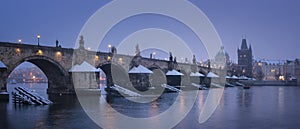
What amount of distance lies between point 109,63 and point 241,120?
128 feet

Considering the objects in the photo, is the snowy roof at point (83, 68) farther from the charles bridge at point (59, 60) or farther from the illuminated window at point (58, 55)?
the illuminated window at point (58, 55)

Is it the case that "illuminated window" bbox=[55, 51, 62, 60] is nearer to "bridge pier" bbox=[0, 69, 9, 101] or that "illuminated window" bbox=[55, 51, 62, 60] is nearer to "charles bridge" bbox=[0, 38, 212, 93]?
"charles bridge" bbox=[0, 38, 212, 93]

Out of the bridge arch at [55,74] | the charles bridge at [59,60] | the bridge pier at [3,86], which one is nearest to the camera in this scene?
the bridge pier at [3,86]

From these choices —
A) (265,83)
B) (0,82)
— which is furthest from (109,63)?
(265,83)

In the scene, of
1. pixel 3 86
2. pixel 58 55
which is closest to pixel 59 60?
pixel 58 55

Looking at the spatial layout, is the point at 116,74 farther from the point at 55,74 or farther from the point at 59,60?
the point at 59,60

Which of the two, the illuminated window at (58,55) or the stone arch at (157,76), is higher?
the illuminated window at (58,55)

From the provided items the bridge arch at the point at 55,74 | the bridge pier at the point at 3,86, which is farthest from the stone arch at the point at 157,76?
the bridge pier at the point at 3,86

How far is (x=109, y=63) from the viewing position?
188 ft

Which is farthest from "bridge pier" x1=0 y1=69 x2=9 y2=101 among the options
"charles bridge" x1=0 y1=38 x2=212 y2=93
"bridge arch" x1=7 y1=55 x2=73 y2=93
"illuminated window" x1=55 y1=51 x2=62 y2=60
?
"illuminated window" x1=55 y1=51 x2=62 y2=60

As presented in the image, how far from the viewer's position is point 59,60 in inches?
1823

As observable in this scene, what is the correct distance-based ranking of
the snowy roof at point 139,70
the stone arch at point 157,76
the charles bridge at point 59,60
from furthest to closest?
the stone arch at point 157,76 < the snowy roof at point 139,70 < the charles bridge at point 59,60

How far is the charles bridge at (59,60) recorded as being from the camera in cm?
3931

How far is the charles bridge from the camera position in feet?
129
